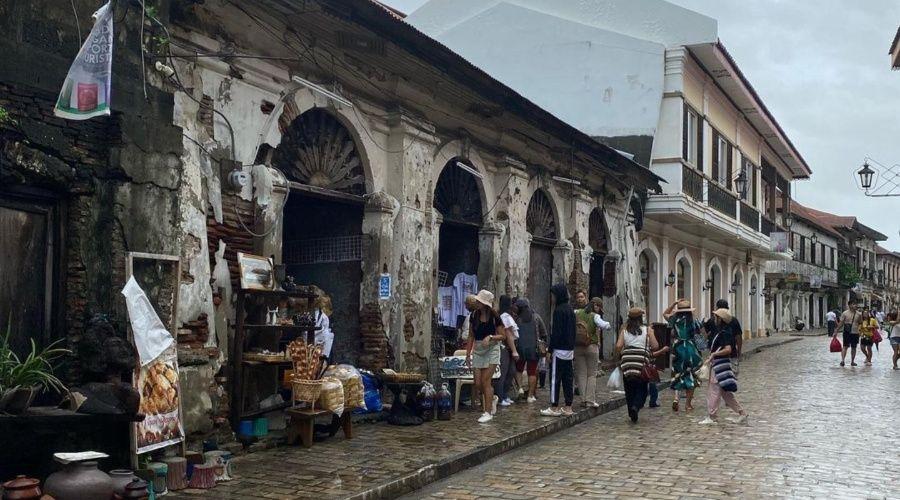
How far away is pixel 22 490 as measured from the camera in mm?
4988

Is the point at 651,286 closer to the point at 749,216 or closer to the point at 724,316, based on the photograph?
the point at 749,216

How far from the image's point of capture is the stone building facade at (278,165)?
6.93 meters

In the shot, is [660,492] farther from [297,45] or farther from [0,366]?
[297,45]

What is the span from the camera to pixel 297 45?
383 inches

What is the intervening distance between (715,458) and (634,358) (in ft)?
9.46

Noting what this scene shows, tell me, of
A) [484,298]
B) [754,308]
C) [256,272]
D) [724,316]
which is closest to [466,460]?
[256,272]

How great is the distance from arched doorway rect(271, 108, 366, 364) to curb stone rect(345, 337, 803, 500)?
2617 mm

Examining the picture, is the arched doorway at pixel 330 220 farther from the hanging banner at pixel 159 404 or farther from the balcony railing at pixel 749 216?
the balcony railing at pixel 749 216

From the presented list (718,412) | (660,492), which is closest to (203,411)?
(660,492)

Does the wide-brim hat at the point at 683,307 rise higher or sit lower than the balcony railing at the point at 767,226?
lower

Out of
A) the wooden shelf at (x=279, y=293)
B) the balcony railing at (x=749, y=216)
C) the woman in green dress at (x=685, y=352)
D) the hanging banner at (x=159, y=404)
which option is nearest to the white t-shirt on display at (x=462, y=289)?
the woman in green dress at (x=685, y=352)

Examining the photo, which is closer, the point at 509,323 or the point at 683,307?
the point at 509,323

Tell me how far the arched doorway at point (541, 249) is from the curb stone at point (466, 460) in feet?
14.6

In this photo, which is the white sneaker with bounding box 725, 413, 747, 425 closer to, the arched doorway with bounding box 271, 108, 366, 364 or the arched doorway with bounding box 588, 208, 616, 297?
the arched doorway with bounding box 271, 108, 366, 364
